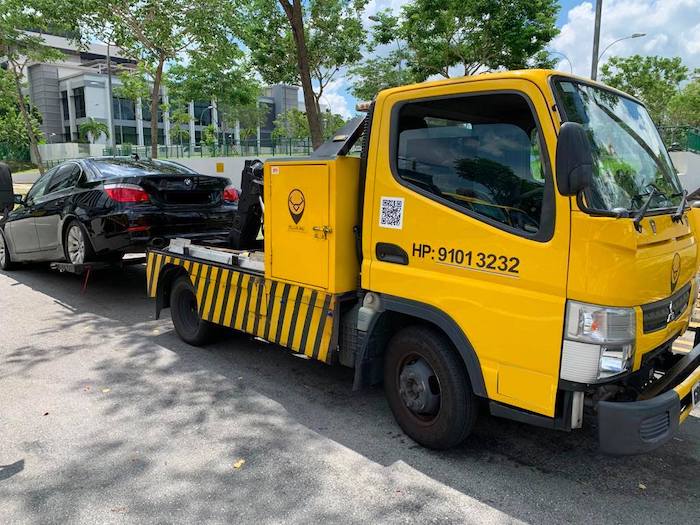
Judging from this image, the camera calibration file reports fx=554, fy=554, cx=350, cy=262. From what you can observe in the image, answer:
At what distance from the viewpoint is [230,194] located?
7617 millimetres

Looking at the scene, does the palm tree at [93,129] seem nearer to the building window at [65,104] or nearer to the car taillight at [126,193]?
the building window at [65,104]

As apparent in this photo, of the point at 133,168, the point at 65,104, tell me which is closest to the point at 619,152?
the point at 133,168

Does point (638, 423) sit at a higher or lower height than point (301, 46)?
lower

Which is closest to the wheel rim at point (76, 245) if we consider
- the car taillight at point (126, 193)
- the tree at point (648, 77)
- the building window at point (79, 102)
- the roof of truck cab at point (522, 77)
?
the car taillight at point (126, 193)

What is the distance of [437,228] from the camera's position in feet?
11.0

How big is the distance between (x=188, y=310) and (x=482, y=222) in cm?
386

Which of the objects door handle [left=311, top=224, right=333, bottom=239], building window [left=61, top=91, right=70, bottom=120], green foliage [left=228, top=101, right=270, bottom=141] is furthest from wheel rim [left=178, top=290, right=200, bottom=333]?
building window [left=61, top=91, right=70, bottom=120]

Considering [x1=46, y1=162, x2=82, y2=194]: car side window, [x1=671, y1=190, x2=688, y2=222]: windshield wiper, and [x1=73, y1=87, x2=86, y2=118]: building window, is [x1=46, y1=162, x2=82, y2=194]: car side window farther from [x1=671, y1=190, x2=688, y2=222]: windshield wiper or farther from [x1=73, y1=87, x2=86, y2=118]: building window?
[x1=73, y1=87, x2=86, y2=118]: building window

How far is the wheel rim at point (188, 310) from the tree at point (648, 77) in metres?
35.4

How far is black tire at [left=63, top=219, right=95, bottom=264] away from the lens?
22.9 feet

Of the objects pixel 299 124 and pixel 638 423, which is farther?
pixel 299 124

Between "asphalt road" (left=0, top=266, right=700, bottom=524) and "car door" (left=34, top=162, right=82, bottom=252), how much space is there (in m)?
2.79

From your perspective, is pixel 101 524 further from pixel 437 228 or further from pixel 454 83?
pixel 454 83

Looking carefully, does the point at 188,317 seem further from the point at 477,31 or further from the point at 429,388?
the point at 477,31
